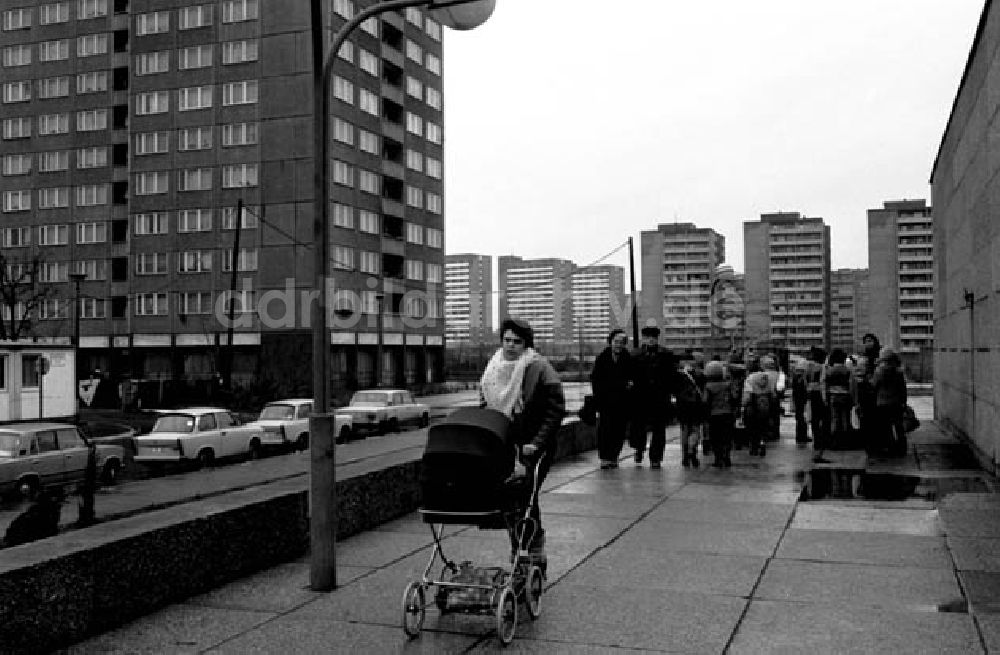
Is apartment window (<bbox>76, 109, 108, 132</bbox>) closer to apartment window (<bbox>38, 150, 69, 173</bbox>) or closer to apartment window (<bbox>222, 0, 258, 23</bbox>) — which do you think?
apartment window (<bbox>38, 150, 69, 173</bbox>)

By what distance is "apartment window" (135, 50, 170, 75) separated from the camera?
223 feet

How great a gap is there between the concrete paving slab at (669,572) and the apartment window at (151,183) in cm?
6566

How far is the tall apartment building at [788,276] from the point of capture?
3591 cm

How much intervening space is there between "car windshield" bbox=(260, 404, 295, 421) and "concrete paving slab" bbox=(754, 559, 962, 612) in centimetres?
2112

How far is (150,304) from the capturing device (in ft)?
223

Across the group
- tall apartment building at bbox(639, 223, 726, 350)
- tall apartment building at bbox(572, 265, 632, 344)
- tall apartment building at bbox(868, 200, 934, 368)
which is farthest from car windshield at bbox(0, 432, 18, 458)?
tall apartment building at bbox(572, 265, 632, 344)

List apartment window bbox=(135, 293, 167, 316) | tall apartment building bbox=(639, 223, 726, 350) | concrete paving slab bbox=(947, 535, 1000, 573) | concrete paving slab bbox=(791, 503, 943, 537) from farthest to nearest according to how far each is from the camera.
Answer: apartment window bbox=(135, 293, 167, 316) → tall apartment building bbox=(639, 223, 726, 350) → concrete paving slab bbox=(791, 503, 943, 537) → concrete paving slab bbox=(947, 535, 1000, 573)

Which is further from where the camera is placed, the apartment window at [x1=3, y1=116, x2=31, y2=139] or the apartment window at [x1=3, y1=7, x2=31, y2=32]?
the apartment window at [x1=3, y1=7, x2=31, y2=32]

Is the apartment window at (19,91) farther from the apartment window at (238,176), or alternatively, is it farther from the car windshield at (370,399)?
the car windshield at (370,399)

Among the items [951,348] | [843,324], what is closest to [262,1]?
[951,348]

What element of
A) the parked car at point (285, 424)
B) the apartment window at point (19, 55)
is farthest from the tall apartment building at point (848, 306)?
the parked car at point (285, 424)

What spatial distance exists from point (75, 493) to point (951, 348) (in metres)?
17.3

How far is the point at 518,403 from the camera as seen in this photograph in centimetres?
631

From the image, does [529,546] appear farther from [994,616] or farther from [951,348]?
[951,348]
